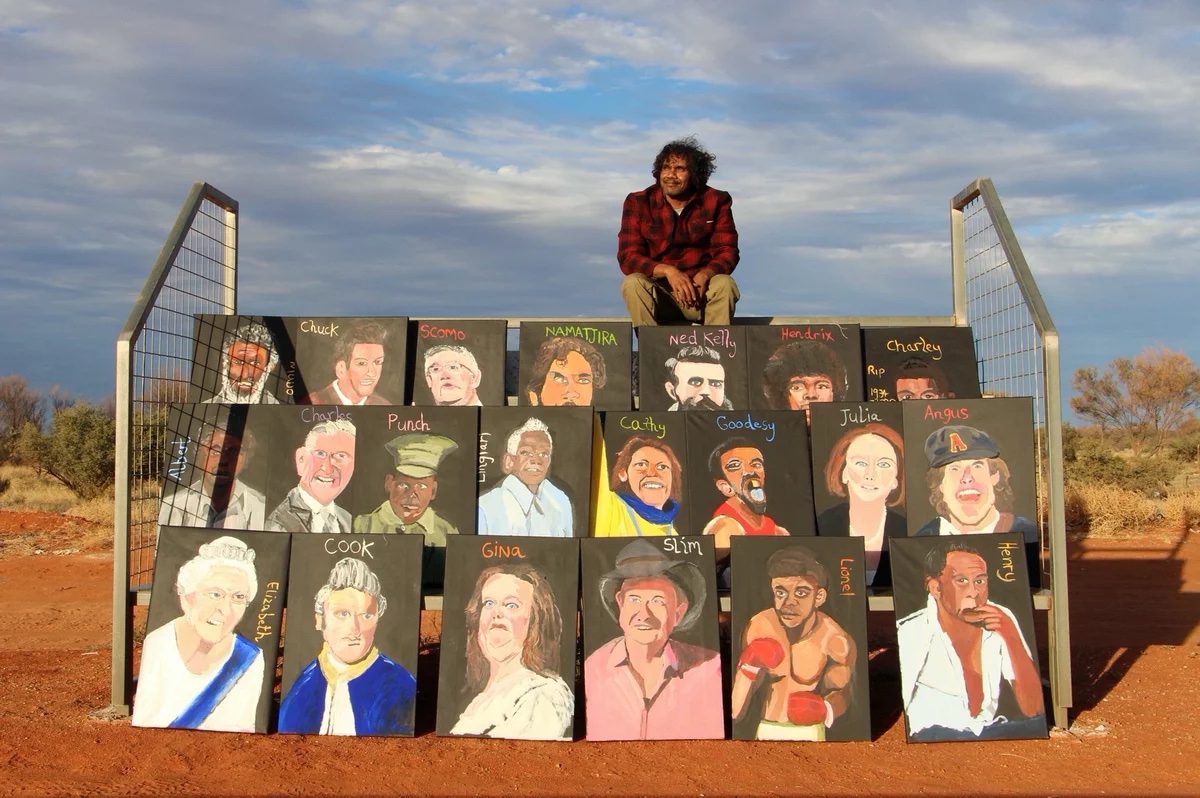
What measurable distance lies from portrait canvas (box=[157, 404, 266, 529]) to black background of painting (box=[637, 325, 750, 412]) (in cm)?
221

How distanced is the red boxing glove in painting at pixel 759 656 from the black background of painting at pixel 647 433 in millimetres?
890

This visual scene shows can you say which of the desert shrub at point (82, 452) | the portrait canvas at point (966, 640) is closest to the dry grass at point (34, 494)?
the desert shrub at point (82, 452)

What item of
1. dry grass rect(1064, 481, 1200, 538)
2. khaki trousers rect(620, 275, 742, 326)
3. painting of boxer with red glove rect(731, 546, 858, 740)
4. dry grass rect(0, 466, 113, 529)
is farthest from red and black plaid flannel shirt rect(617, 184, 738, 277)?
dry grass rect(0, 466, 113, 529)

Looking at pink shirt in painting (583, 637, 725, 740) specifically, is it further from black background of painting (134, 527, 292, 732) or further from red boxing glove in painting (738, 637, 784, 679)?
black background of painting (134, 527, 292, 732)

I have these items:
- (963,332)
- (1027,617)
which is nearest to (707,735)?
Result: (1027,617)

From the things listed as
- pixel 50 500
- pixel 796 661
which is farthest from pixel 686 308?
pixel 50 500

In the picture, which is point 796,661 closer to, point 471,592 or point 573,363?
point 471,592

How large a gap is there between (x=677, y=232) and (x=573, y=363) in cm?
125

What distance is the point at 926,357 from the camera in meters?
6.35

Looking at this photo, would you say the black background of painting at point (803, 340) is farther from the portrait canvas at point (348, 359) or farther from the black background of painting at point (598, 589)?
the portrait canvas at point (348, 359)

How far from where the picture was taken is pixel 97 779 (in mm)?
4457

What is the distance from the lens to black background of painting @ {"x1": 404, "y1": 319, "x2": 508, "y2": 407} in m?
6.29

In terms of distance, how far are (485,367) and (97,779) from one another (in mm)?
2980

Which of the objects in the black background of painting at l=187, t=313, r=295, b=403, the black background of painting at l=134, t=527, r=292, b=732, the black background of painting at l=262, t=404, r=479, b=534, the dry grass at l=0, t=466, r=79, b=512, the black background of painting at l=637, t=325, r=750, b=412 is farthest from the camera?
the dry grass at l=0, t=466, r=79, b=512
